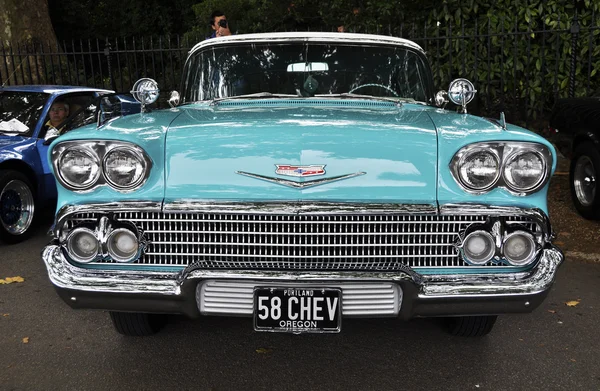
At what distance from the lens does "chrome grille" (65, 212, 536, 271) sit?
2521mm

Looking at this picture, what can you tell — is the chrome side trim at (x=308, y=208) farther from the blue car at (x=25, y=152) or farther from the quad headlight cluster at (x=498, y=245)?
the blue car at (x=25, y=152)

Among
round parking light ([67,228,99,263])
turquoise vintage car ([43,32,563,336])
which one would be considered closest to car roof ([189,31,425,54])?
turquoise vintage car ([43,32,563,336])

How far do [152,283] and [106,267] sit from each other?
0.27 m

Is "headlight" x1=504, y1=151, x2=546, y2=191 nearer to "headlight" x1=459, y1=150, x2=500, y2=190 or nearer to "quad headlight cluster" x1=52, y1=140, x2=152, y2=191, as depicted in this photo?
"headlight" x1=459, y1=150, x2=500, y2=190

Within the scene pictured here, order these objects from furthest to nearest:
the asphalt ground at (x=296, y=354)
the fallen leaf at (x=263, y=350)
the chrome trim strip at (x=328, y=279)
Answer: the fallen leaf at (x=263, y=350), the asphalt ground at (x=296, y=354), the chrome trim strip at (x=328, y=279)

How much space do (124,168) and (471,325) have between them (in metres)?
2.02

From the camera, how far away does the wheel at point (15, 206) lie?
5.21 m

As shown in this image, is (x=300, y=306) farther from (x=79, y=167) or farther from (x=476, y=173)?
(x=79, y=167)

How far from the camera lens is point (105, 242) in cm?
257

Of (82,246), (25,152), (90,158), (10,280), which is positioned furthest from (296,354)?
(25,152)

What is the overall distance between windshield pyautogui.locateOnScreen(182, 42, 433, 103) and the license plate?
1.60 meters

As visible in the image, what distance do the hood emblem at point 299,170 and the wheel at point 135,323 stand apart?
1248mm

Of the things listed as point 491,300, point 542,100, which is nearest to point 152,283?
point 491,300

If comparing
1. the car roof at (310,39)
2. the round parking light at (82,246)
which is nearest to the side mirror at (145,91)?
the car roof at (310,39)
